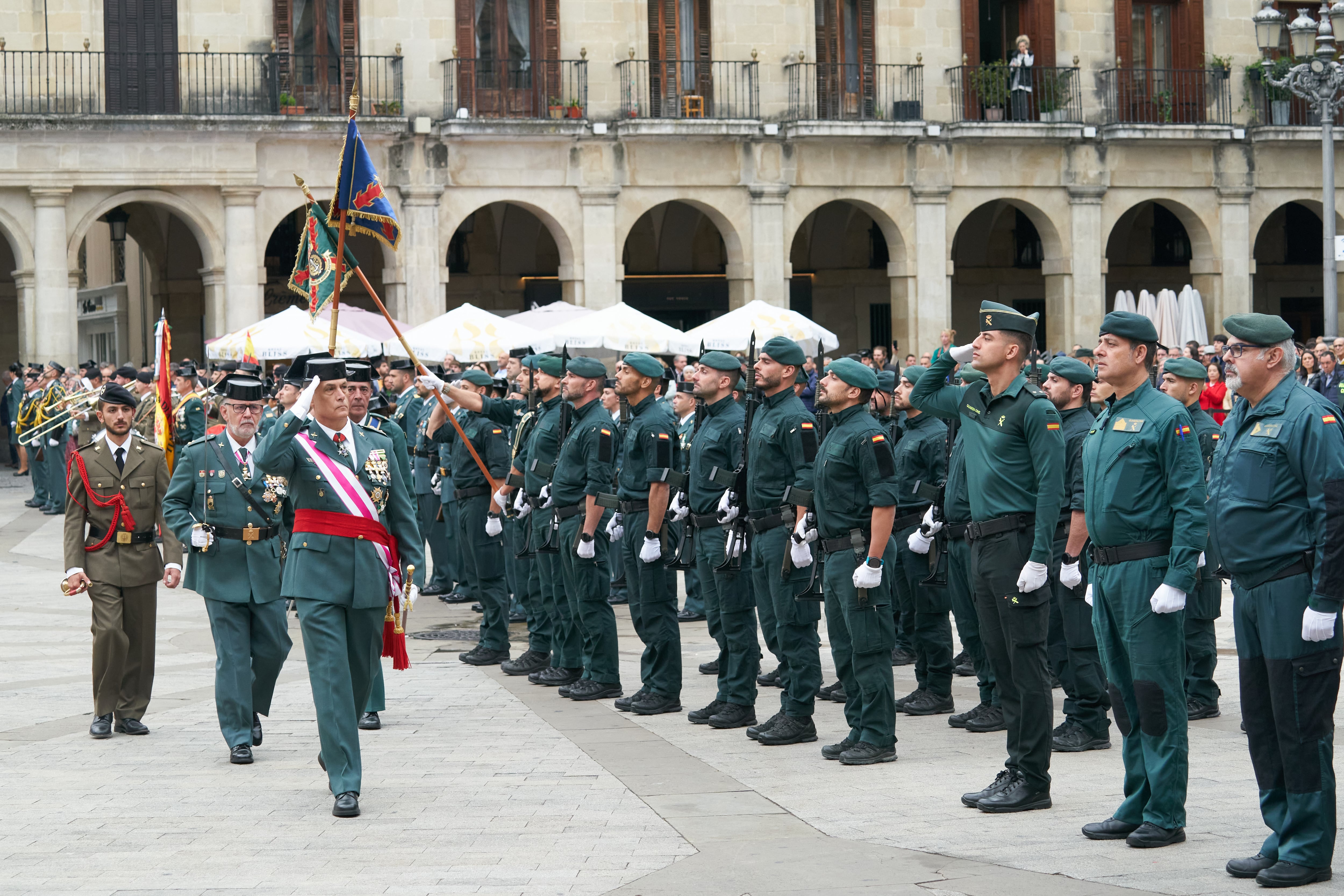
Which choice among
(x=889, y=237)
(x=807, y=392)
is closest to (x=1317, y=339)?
(x=807, y=392)

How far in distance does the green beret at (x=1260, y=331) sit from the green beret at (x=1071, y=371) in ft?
10.1

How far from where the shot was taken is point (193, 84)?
90.8 feet

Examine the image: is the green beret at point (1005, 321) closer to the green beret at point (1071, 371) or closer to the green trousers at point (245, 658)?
the green beret at point (1071, 371)

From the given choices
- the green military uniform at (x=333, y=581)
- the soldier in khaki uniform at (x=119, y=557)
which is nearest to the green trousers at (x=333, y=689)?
the green military uniform at (x=333, y=581)

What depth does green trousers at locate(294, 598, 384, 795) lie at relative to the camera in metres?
7.86

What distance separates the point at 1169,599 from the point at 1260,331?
108 centimetres

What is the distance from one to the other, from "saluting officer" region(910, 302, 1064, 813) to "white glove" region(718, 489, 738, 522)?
2098mm

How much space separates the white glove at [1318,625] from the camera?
6.23 metres

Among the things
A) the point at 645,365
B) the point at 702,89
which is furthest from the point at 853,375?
the point at 702,89

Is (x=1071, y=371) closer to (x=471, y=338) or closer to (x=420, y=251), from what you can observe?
(x=471, y=338)

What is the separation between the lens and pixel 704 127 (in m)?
29.1

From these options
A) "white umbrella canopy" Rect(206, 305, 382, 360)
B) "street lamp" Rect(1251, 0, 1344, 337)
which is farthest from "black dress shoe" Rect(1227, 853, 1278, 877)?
"white umbrella canopy" Rect(206, 305, 382, 360)

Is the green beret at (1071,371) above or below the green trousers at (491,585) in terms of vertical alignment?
above

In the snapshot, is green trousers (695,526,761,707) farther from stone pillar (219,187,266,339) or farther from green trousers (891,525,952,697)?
Answer: stone pillar (219,187,266,339)
